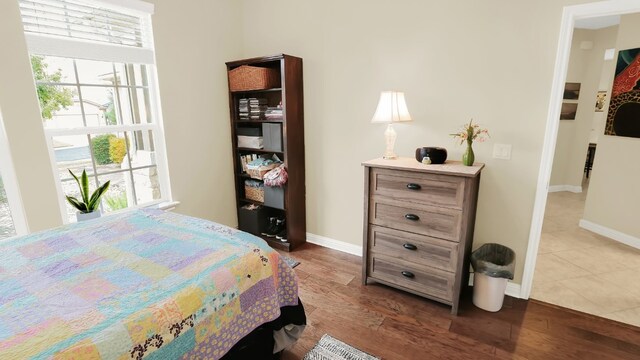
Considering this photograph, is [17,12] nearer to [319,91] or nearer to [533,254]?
[319,91]

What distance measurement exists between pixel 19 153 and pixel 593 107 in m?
6.83

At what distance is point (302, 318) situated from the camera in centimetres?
172

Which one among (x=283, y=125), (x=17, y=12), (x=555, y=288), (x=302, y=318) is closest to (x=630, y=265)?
(x=555, y=288)

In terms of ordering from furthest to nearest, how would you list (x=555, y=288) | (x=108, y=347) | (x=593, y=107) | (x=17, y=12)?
(x=593, y=107), (x=555, y=288), (x=17, y=12), (x=108, y=347)

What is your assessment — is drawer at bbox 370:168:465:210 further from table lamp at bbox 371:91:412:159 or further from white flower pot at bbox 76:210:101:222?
white flower pot at bbox 76:210:101:222

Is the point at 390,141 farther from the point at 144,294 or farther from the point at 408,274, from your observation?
Result: the point at 144,294

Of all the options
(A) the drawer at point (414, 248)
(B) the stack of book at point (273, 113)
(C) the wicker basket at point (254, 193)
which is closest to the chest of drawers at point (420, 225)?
(A) the drawer at point (414, 248)

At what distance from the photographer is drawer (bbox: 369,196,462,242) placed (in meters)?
2.03

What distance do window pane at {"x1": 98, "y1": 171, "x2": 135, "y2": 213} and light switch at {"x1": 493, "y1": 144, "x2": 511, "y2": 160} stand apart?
3005 mm

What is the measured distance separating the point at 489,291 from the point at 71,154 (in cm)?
322

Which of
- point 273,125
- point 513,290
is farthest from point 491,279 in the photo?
point 273,125

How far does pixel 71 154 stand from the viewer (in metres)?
2.36

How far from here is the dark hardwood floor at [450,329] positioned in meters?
1.79

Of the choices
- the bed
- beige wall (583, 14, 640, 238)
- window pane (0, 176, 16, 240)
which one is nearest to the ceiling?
beige wall (583, 14, 640, 238)
